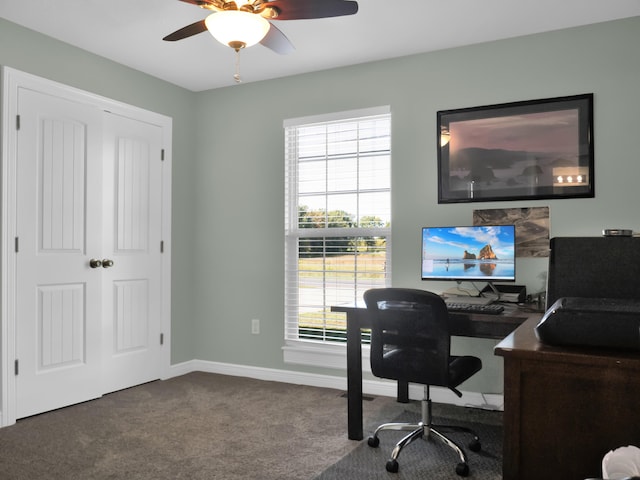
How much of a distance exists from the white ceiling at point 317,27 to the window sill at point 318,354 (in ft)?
7.26

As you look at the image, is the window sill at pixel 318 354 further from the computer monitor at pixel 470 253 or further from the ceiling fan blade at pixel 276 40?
the ceiling fan blade at pixel 276 40

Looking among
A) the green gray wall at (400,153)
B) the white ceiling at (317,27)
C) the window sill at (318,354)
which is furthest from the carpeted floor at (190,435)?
the white ceiling at (317,27)

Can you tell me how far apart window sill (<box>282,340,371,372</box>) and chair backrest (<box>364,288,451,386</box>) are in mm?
1216

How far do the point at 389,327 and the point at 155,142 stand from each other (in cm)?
272

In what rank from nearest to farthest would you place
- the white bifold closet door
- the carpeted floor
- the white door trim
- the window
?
the carpeted floor → the white door trim → the white bifold closet door → the window

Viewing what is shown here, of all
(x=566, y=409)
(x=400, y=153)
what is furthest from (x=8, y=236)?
(x=566, y=409)

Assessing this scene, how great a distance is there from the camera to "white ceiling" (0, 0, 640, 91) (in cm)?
308

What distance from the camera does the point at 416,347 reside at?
8.63 ft

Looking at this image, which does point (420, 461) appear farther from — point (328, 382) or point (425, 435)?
point (328, 382)

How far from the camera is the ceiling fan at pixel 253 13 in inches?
92.6

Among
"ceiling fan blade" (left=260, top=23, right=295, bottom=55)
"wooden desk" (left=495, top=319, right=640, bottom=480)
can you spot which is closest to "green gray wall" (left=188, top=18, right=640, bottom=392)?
"ceiling fan blade" (left=260, top=23, right=295, bottom=55)

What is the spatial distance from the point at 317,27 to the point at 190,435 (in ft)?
8.67

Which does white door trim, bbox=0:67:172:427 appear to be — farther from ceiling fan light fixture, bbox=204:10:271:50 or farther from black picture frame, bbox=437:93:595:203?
black picture frame, bbox=437:93:595:203

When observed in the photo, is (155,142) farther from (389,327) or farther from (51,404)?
(389,327)
